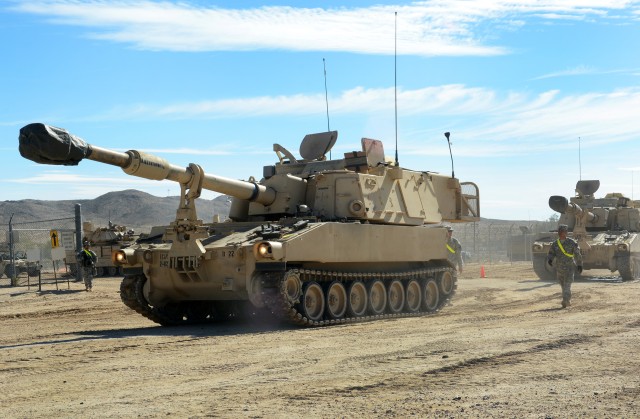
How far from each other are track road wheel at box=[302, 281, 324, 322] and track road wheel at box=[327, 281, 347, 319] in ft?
0.89

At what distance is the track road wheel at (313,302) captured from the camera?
48.8ft

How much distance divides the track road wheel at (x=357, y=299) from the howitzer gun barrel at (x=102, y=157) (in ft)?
8.55

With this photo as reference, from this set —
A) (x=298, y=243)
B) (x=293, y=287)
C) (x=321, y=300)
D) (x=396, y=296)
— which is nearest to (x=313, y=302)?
(x=321, y=300)

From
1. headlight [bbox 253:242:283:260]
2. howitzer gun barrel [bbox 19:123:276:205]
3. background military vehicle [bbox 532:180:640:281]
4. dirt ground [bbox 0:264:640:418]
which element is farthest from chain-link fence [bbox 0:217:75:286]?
background military vehicle [bbox 532:180:640:281]

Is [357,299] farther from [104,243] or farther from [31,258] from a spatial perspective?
[104,243]

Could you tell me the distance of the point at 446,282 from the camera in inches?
785

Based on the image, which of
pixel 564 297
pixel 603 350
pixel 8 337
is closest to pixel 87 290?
pixel 8 337

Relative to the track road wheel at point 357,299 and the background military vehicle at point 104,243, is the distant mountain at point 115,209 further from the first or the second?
the track road wheel at point 357,299

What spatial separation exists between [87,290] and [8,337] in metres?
12.2

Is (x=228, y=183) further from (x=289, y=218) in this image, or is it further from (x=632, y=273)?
(x=632, y=273)

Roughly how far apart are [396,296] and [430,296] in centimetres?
155

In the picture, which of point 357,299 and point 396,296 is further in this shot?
point 396,296

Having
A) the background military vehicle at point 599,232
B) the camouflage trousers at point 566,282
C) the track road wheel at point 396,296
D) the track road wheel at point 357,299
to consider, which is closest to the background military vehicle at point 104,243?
the background military vehicle at point 599,232

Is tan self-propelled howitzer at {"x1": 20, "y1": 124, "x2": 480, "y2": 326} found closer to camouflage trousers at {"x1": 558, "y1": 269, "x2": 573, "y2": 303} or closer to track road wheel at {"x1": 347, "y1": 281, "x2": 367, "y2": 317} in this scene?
track road wheel at {"x1": 347, "y1": 281, "x2": 367, "y2": 317}
